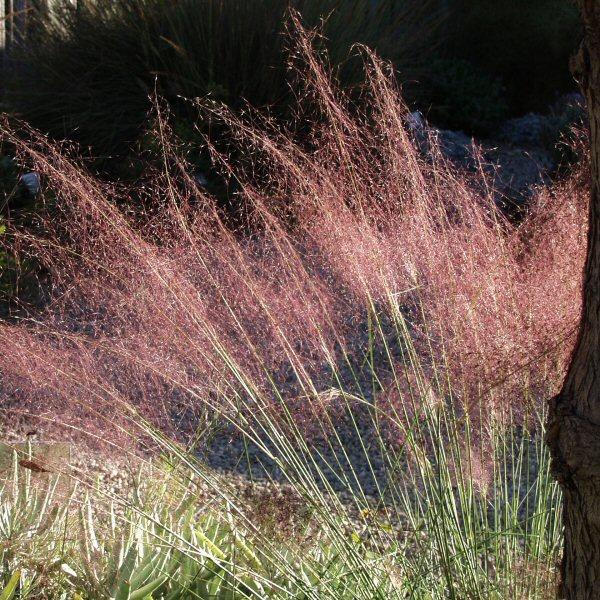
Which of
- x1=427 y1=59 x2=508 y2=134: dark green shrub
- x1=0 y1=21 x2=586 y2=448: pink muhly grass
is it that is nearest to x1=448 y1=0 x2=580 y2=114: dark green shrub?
x1=427 y1=59 x2=508 y2=134: dark green shrub

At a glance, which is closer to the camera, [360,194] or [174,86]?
[360,194]

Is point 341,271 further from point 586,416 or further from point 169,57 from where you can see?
point 169,57

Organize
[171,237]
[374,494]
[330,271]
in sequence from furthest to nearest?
[374,494]
[330,271]
[171,237]

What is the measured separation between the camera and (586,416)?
1250 millimetres

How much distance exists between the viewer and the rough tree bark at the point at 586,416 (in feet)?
4.02

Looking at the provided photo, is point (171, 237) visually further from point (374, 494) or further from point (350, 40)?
point (350, 40)

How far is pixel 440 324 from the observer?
1859mm

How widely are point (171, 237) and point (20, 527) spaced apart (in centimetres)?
72

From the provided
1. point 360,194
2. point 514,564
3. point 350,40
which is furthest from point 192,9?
point 514,564

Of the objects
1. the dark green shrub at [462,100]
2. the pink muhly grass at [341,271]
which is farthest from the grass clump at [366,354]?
the dark green shrub at [462,100]

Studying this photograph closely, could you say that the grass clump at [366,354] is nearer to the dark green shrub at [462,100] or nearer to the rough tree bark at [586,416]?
the rough tree bark at [586,416]

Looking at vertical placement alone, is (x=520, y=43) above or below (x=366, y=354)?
above

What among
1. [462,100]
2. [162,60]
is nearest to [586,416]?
[162,60]

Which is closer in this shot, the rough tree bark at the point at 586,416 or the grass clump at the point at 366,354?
the rough tree bark at the point at 586,416
